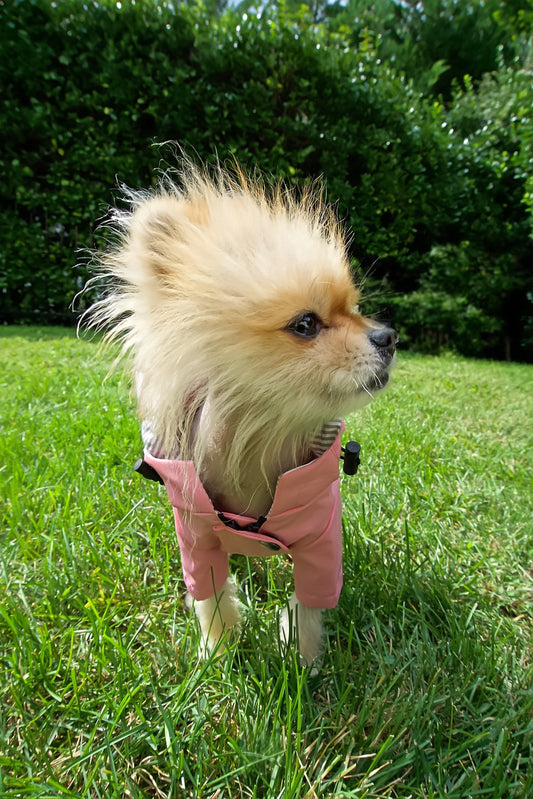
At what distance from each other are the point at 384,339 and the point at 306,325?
0.22m

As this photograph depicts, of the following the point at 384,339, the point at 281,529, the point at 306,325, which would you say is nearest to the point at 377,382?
the point at 384,339

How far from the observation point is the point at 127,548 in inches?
73.9

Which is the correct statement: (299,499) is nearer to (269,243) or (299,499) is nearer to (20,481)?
(269,243)

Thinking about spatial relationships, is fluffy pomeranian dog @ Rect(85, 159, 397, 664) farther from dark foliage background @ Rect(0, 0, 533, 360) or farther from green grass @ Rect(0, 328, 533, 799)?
dark foliage background @ Rect(0, 0, 533, 360)

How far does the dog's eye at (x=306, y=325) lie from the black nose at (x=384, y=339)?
0.14m

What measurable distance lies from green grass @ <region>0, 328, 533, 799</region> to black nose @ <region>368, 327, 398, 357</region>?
835 mm

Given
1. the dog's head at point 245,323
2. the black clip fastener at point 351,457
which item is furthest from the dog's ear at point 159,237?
the black clip fastener at point 351,457

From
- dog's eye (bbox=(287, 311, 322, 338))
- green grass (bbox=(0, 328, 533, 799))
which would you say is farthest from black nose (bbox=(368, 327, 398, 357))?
green grass (bbox=(0, 328, 533, 799))

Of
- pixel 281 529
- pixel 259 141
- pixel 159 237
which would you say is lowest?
pixel 281 529

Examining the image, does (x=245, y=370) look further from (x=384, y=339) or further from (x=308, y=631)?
(x=308, y=631)

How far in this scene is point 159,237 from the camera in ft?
3.99

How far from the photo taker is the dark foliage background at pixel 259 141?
6.30 meters

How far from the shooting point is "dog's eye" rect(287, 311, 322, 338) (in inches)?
43.1

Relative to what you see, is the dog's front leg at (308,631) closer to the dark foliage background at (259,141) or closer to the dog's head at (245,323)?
the dog's head at (245,323)
